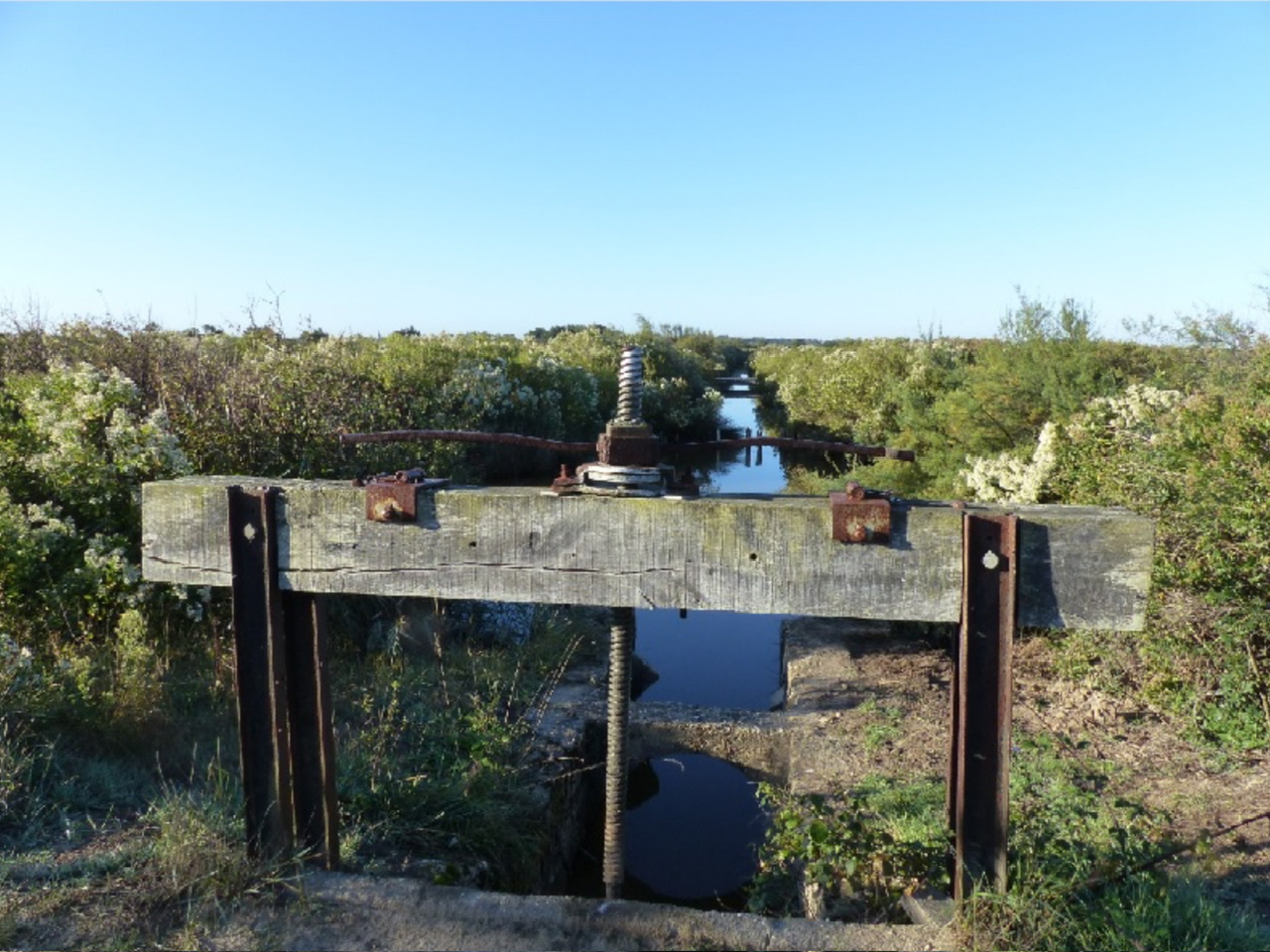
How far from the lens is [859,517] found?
269 centimetres

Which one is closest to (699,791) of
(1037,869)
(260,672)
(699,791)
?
(699,791)

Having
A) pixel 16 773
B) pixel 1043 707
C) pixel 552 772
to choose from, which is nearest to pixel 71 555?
pixel 16 773

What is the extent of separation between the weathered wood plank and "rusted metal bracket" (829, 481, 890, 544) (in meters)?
0.05

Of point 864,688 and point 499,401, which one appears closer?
point 864,688

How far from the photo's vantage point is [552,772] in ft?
20.8

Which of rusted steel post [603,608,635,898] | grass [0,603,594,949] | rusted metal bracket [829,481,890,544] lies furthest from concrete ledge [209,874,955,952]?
rusted metal bracket [829,481,890,544]

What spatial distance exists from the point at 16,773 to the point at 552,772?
10.5 ft

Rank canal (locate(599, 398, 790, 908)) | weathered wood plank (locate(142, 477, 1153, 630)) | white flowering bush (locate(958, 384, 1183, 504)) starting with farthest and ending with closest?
white flowering bush (locate(958, 384, 1183, 504))
canal (locate(599, 398, 790, 908))
weathered wood plank (locate(142, 477, 1153, 630))

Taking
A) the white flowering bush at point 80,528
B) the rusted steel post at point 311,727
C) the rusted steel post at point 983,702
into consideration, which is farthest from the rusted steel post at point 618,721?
the white flowering bush at point 80,528

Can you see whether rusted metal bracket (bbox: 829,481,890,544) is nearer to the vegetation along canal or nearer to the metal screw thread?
the metal screw thread

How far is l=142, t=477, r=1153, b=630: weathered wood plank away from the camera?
263cm

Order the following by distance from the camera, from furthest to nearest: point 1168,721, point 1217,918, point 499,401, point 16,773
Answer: point 499,401 → point 1168,721 → point 16,773 → point 1217,918

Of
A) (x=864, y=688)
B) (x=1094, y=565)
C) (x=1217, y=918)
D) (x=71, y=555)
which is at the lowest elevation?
(x=864, y=688)

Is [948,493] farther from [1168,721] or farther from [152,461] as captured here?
[152,461]
